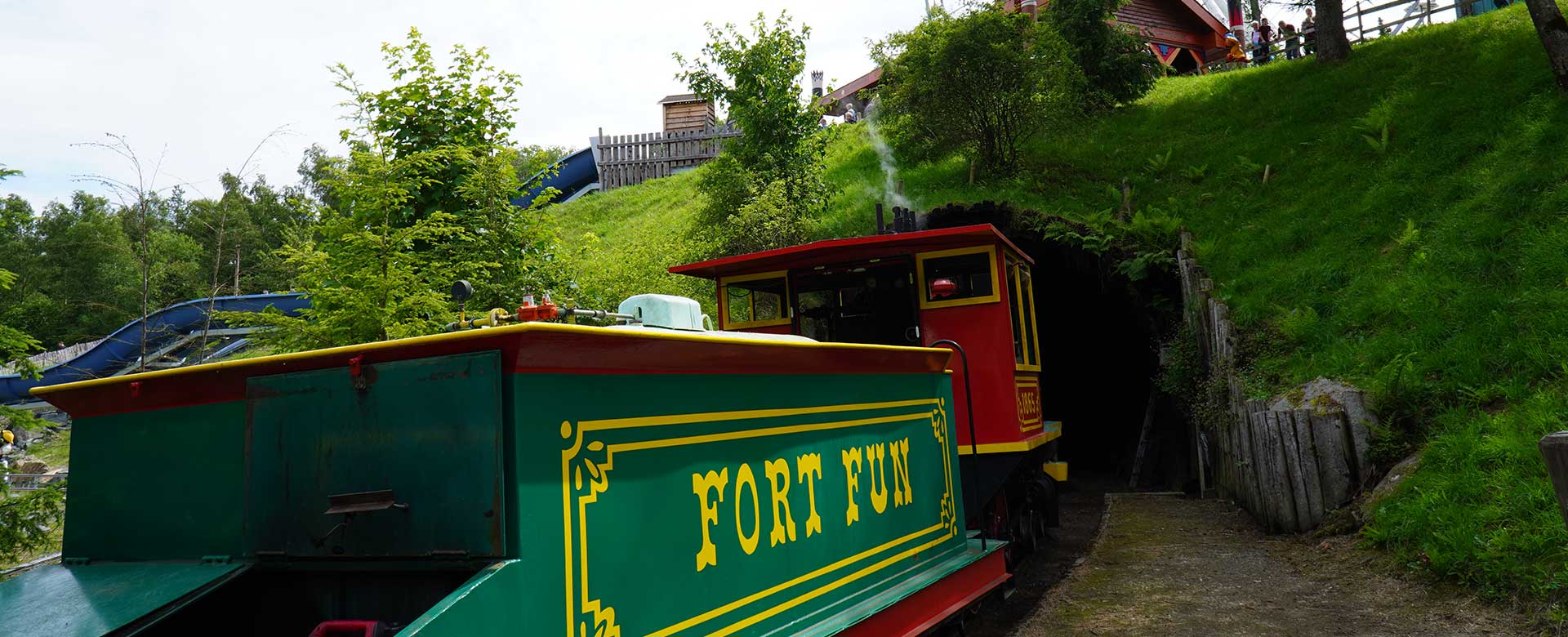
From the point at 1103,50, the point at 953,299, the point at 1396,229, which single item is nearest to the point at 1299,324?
the point at 1396,229

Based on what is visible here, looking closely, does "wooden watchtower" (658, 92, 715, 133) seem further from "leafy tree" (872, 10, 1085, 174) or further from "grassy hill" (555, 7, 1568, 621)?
"leafy tree" (872, 10, 1085, 174)

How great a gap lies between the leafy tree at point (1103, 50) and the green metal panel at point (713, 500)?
16048 millimetres

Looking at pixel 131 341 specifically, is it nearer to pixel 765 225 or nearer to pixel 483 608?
pixel 765 225

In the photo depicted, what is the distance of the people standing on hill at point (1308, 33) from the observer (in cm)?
2253

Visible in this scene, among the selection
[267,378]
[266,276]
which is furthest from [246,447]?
[266,276]

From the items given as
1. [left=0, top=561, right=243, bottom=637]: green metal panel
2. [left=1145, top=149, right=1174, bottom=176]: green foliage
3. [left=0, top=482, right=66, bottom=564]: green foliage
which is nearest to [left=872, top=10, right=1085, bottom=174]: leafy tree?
[left=1145, top=149, right=1174, bottom=176]: green foliage

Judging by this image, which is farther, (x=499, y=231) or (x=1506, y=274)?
(x=499, y=231)

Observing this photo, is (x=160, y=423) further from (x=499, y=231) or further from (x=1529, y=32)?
(x=1529, y=32)

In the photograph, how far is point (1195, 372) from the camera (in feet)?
37.1

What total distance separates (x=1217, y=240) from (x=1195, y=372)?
2759mm

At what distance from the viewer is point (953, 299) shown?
8094mm

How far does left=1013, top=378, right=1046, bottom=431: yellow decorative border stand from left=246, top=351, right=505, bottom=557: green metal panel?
621 centimetres

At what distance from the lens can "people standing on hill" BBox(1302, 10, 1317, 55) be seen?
22.5 meters

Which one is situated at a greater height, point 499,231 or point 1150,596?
point 499,231
